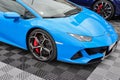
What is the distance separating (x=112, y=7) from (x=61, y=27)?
2809 millimetres

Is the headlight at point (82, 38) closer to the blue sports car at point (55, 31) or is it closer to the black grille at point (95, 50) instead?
the blue sports car at point (55, 31)

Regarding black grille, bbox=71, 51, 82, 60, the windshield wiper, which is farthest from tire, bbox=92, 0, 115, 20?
black grille, bbox=71, 51, 82, 60

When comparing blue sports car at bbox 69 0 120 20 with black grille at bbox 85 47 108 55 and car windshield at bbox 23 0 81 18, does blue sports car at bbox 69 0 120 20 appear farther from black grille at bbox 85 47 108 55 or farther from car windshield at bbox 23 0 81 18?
black grille at bbox 85 47 108 55

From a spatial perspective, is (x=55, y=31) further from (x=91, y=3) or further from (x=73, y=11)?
(x=91, y=3)

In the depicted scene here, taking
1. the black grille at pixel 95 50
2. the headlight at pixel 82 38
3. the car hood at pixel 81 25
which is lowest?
the black grille at pixel 95 50

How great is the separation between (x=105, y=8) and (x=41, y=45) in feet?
9.41

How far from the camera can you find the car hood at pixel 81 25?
266cm

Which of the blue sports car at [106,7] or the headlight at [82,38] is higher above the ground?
the blue sports car at [106,7]

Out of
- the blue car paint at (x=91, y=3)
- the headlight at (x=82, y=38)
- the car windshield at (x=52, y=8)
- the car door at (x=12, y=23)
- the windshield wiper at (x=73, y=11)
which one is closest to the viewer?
the headlight at (x=82, y=38)

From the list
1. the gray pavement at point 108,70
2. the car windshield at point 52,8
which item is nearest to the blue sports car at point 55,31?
the car windshield at point 52,8

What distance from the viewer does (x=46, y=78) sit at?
252 cm

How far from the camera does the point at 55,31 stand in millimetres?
2621

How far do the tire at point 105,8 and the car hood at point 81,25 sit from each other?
200 cm

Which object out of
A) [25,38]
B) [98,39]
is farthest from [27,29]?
[98,39]
